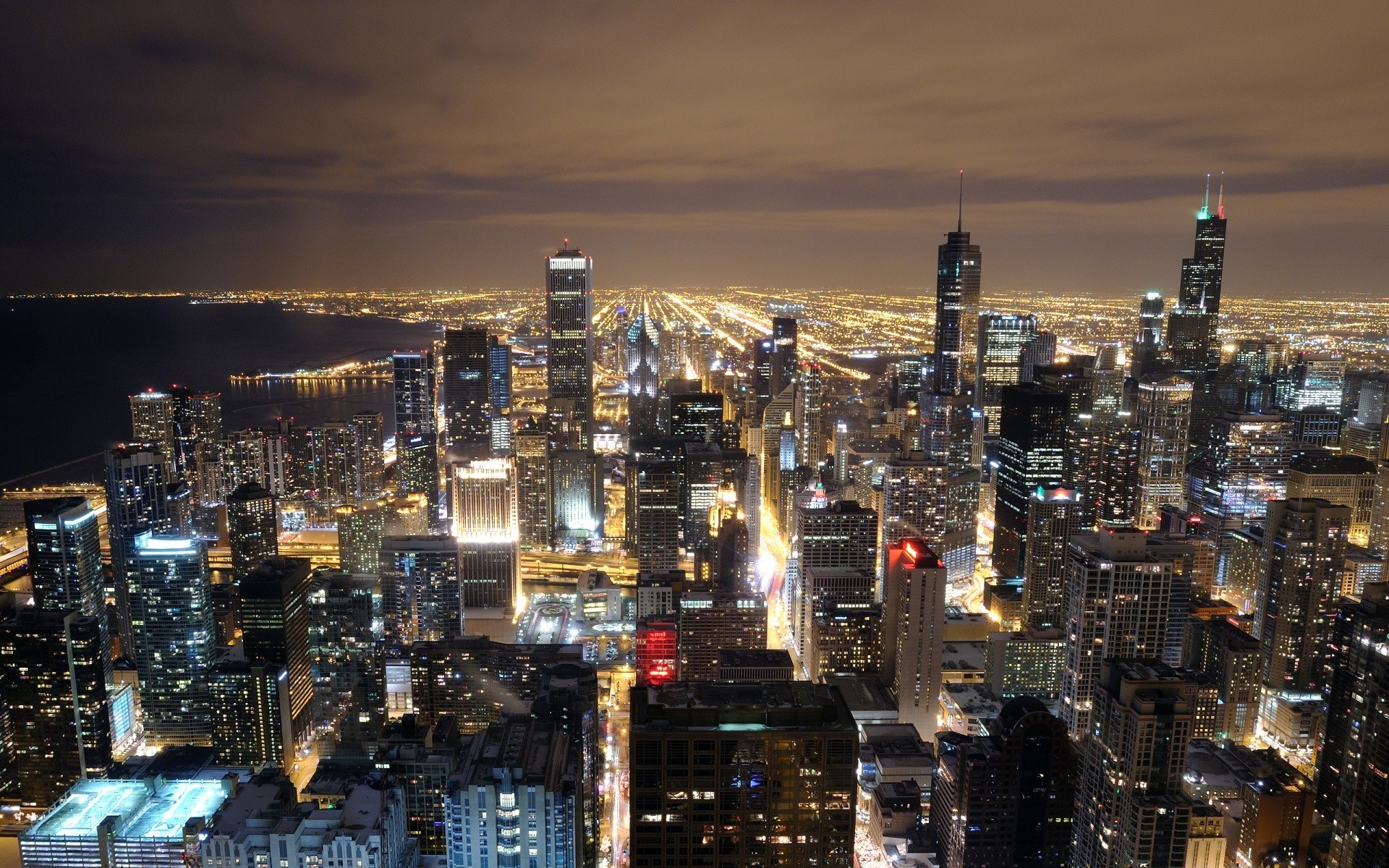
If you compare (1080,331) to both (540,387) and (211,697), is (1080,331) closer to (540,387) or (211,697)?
(540,387)

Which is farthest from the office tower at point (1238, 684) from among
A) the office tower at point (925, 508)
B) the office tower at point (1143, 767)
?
the office tower at point (925, 508)

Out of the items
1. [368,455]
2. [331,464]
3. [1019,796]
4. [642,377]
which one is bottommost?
[1019,796]

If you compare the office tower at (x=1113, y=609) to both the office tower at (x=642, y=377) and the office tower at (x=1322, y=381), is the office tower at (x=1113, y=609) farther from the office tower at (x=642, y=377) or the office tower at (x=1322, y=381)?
the office tower at (x=642, y=377)

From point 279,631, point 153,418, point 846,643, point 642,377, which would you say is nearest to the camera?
point 279,631

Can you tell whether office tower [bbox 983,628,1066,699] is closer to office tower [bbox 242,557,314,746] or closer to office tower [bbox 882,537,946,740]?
office tower [bbox 882,537,946,740]

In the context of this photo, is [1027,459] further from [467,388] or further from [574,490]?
[467,388]

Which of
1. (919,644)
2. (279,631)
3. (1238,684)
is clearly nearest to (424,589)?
(279,631)

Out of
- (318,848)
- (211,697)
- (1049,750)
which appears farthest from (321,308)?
(1049,750)
